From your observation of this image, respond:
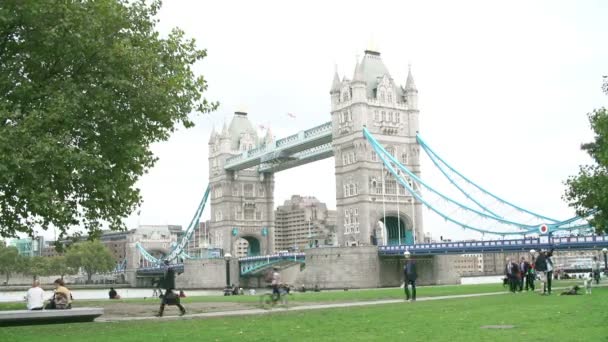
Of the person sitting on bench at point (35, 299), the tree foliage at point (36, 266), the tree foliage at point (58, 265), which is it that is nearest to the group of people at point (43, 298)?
the person sitting on bench at point (35, 299)


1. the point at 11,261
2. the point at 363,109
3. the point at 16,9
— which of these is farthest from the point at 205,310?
the point at 11,261

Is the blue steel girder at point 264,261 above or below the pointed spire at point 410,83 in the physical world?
below

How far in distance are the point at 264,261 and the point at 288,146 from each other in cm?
1417

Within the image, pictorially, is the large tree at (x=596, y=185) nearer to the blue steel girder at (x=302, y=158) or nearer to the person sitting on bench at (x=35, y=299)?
the person sitting on bench at (x=35, y=299)

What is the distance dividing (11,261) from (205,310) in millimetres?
136187

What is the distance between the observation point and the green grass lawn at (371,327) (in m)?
12.9

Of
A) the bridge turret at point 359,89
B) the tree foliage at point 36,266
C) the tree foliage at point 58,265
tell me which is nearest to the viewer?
the bridge turret at point 359,89

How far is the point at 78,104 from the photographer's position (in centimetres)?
2272

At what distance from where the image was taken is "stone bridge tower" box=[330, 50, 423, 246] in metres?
81.3

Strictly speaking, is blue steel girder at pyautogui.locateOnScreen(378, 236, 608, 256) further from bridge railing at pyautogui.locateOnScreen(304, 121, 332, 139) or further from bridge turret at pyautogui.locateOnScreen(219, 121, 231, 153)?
bridge turret at pyautogui.locateOnScreen(219, 121, 231, 153)

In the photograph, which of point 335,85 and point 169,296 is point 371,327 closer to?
point 169,296

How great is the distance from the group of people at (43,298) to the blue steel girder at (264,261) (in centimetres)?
6011

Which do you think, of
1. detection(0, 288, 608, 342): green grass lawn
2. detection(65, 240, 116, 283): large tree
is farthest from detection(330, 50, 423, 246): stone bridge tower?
detection(65, 240, 116, 283): large tree

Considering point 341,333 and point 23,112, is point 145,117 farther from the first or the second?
point 341,333
